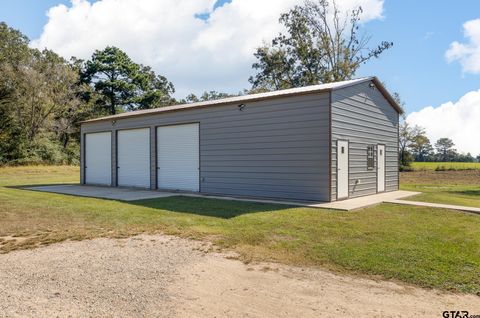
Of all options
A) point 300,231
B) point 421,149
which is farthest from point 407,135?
point 300,231

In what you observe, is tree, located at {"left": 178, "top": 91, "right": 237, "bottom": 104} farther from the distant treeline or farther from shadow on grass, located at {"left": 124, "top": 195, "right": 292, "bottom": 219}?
shadow on grass, located at {"left": 124, "top": 195, "right": 292, "bottom": 219}

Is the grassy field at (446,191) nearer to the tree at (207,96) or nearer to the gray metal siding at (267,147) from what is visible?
the gray metal siding at (267,147)

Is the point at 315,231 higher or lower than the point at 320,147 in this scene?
lower

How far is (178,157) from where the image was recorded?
1364cm

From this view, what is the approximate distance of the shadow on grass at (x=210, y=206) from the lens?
8387mm

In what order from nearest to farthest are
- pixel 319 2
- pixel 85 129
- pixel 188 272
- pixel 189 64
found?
pixel 188 272 < pixel 85 129 < pixel 189 64 < pixel 319 2

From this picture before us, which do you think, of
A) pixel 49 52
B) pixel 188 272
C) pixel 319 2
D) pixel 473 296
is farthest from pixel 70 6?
pixel 49 52

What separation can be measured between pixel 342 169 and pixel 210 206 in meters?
3.98

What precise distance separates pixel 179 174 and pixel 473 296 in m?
11.1

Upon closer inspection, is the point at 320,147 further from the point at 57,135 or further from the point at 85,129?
the point at 57,135

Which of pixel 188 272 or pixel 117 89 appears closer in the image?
pixel 188 272

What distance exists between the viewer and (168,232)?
6414mm

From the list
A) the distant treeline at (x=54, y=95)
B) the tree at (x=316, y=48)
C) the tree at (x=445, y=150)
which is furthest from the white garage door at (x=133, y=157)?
the tree at (x=445, y=150)

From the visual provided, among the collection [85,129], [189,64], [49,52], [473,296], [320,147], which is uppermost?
[49,52]
